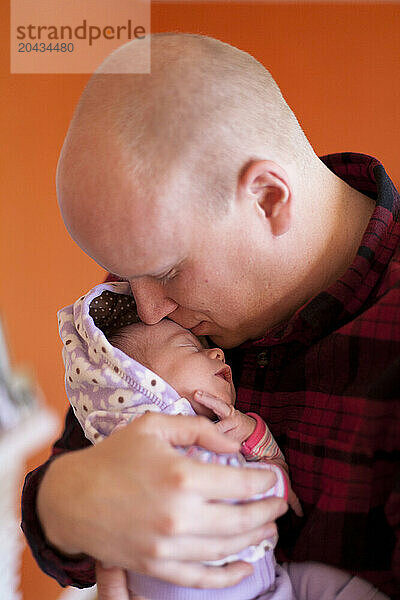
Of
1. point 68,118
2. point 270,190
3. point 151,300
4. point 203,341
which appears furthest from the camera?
point 68,118

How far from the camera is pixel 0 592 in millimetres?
2344

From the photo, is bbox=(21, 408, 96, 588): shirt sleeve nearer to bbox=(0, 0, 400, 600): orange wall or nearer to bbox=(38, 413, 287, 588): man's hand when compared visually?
bbox=(38, 413, 287, 588): man's hand

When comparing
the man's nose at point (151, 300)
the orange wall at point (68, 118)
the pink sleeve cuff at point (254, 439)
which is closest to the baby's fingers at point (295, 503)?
the pink sleeve cuff at point (254, 439)

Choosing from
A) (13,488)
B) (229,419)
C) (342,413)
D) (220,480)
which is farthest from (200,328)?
(13,488)

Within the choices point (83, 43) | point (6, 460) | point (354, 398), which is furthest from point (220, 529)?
point (83, 43)

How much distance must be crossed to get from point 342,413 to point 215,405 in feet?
0.85

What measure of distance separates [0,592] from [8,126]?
2012mm

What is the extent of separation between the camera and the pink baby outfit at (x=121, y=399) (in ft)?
A: 3.22

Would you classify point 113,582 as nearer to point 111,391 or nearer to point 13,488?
point 111,391

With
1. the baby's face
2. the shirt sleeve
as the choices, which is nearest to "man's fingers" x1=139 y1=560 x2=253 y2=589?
the shirt sleeve

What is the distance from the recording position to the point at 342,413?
3.41ft

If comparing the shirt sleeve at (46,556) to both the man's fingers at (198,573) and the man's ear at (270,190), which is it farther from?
the man's ear at (270,190)

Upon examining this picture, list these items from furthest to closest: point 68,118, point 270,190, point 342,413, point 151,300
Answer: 1. point 68,118
2. point 151,300
3. point 270,190
4. point 342,413

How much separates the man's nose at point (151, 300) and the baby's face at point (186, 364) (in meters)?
0.03
